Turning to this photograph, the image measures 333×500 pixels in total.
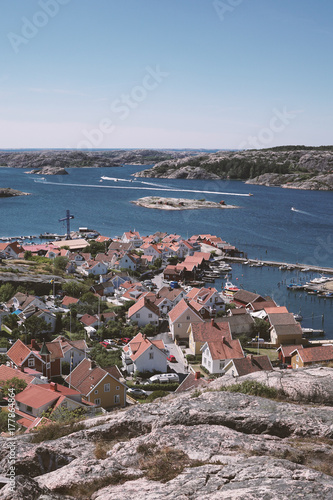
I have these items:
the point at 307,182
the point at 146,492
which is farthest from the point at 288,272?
the point at 307,182

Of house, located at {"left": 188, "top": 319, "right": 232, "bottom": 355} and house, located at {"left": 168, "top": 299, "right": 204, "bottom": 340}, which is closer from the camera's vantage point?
house, located at {"left": 188, "top": 319, "right": 232, "bottom": 355}

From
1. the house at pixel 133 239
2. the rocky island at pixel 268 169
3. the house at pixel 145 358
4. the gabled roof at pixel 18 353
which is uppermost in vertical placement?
the rocky island at pixel 268 169

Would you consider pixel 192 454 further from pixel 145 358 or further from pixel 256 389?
pixel 145 358

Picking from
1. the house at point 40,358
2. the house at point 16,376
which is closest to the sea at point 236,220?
the house at point 40,358

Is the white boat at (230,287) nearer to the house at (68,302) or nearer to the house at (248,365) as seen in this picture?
the house at (68,302)

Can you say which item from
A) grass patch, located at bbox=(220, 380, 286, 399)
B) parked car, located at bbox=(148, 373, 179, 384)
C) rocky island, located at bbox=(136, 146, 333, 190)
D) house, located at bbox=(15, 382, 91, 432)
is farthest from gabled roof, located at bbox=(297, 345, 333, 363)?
rocky island, located at bbox=(136, 146, 333, 190)

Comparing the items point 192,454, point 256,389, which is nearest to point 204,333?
point 256,389

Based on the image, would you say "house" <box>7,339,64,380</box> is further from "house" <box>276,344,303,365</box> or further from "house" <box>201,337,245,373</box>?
"house" <box>276,344,303,365</box>
